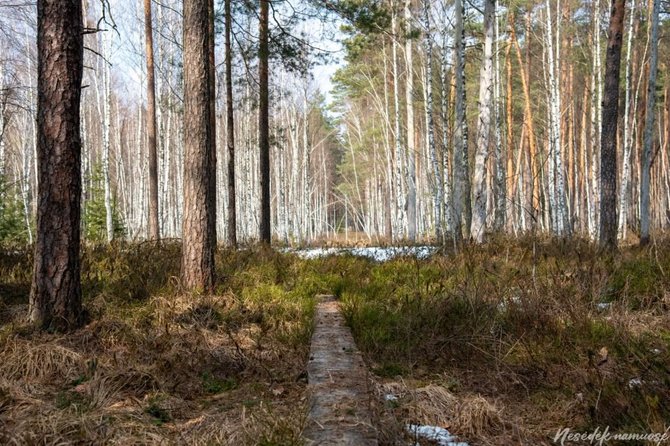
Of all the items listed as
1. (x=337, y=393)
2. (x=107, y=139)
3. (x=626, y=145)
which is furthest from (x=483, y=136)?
(x=107, y=139)

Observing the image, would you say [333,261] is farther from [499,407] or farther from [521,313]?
[499,407]

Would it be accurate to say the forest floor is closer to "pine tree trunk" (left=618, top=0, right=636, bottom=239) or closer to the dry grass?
the dry grass

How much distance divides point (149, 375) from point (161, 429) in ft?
3.46

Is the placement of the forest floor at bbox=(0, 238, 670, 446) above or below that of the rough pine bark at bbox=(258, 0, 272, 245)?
below

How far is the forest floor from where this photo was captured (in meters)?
2.48

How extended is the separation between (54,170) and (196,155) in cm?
178

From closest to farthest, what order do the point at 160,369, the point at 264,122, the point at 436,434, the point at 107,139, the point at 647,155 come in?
1. the point at 436,434
2. the point at 160,369
3. the point at 647,155
4. the point at 264,122
5. the point at 107,139

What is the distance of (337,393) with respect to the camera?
9.30 feet

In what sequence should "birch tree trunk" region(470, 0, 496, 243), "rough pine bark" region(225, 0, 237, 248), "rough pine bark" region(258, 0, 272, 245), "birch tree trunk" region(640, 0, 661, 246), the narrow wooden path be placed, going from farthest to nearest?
"rough pine bark" region(225, 0, 237, 248)
"rough pine bark" region(258, 0, 272, 245)
"birch tree trunk" region(640, 0, 661, 246)
"birch tree trunk" region(470, 0, 496, 243)
the narrow wooden path

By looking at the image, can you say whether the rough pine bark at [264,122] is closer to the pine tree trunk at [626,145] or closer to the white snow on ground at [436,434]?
the white snow on ground at [436,434]

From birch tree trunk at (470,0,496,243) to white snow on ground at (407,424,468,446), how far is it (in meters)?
6.70

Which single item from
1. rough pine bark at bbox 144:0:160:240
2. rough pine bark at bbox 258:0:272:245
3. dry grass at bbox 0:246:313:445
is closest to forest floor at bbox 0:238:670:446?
dry grass at bbox 0:246:313:445

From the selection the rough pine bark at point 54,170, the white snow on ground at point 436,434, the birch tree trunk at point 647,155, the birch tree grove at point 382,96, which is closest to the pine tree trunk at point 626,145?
the birch tree grove at point 382,96

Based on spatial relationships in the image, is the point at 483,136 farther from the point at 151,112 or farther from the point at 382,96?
the point at 382,96
